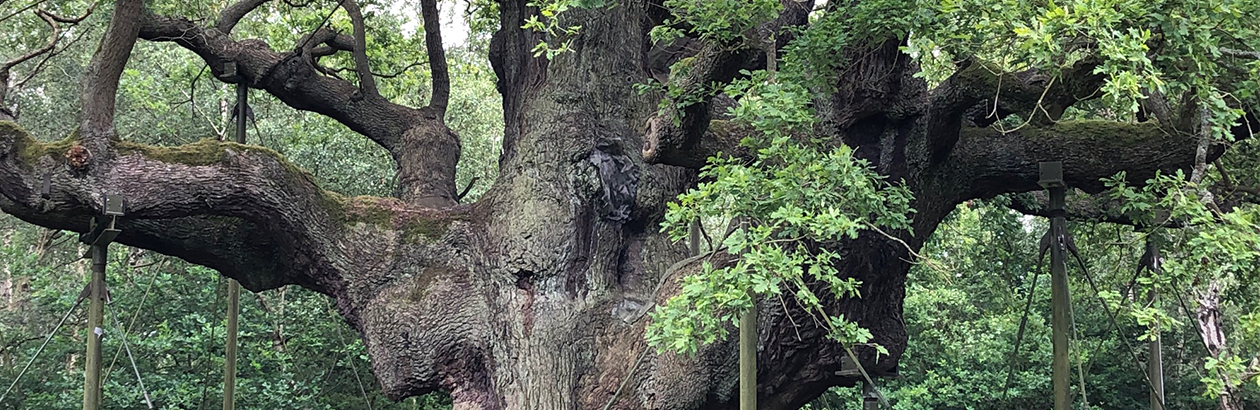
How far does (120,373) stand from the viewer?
8680mm

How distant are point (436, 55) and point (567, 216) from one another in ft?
6.61

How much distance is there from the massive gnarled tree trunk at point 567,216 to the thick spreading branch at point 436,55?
37.6 inches

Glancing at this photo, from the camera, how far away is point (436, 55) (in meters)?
6.26

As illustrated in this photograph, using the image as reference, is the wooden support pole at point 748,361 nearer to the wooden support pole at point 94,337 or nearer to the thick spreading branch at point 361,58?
the wooden support pole at point 94,337

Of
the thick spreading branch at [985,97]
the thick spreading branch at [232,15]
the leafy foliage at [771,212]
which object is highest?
the thick spreading branch at [232,15]

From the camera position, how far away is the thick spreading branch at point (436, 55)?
615cm

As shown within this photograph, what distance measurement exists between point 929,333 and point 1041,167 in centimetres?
768

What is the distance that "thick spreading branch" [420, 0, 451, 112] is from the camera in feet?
20.2

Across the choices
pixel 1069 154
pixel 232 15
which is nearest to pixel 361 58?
pixel 232 15

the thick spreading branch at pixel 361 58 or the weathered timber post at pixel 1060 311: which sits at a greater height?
the thick spreading branch at pixel 361 58

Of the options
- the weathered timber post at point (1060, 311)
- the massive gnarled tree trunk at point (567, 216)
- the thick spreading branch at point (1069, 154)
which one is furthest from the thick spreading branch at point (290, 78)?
the weathered timber post at point (1060, 311)

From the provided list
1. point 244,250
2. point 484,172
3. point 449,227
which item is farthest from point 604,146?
point 484,172

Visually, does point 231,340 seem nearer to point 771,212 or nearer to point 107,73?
point 107,73

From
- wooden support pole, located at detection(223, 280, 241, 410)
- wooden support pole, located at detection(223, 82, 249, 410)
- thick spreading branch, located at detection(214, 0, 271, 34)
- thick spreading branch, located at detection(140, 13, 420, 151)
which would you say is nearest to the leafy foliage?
thick spreading branch, located at detection(140, 13, 420, 151)
